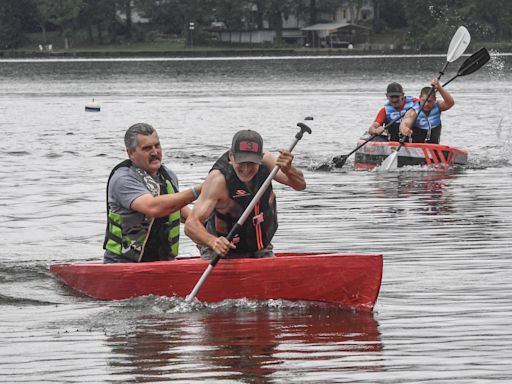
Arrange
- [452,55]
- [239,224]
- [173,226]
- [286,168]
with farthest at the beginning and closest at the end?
1. [452,55]
2. [173,226]
3. [239,224]
4. [286,168]

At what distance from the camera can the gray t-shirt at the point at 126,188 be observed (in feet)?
36.1

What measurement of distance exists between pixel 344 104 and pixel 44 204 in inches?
1317

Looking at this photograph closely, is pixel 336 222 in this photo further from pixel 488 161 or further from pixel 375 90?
pixel 375 90

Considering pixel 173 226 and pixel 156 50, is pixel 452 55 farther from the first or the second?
pixel 156 50

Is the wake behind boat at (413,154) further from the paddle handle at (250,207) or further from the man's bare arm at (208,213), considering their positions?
the man's bare arm at (208,213)

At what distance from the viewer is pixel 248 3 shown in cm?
14238

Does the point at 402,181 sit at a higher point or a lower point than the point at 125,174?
lower

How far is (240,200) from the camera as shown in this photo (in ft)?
34.8

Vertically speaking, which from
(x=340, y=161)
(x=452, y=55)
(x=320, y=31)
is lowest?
(x=320, y=31)

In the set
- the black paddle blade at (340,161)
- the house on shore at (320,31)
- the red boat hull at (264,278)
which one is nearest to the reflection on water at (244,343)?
the red boat hull at (264,278)

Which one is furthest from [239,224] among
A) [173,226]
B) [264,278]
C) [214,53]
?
[214,53]

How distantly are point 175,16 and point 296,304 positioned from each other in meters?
138

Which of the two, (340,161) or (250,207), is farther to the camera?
(340,161)

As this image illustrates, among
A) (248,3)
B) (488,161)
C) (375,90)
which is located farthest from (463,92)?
(248,3)
